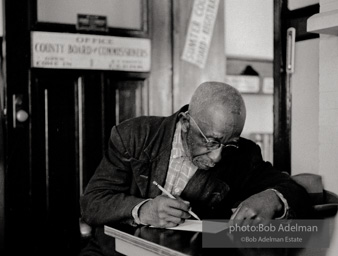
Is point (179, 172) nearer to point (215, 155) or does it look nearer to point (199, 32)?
point (215, 155)

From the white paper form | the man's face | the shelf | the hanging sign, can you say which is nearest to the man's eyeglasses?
the man's face

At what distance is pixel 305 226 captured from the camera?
6.91ft

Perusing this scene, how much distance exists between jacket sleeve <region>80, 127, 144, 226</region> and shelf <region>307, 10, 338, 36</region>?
1.06 metres

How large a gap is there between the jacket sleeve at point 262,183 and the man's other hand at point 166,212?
17.4 inches

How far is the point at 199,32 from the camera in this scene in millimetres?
4184

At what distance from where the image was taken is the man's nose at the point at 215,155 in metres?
2.18

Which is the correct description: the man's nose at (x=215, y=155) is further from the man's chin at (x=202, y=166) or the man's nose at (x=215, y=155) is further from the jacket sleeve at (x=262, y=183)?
the jacket sleeve at (x=262, y=183)

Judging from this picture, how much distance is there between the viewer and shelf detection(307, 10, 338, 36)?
2494mm

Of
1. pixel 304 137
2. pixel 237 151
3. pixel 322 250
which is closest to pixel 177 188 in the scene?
pixel 237 151

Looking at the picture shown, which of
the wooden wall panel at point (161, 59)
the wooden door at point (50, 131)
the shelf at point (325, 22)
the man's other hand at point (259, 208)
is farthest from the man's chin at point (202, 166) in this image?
the wooden wall panel at point (161, 59)

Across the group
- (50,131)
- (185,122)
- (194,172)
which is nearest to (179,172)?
(194,172)

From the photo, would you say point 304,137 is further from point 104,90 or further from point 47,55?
point 47,55

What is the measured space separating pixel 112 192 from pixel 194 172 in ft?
1.20

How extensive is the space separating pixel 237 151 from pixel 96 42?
1.77 m
